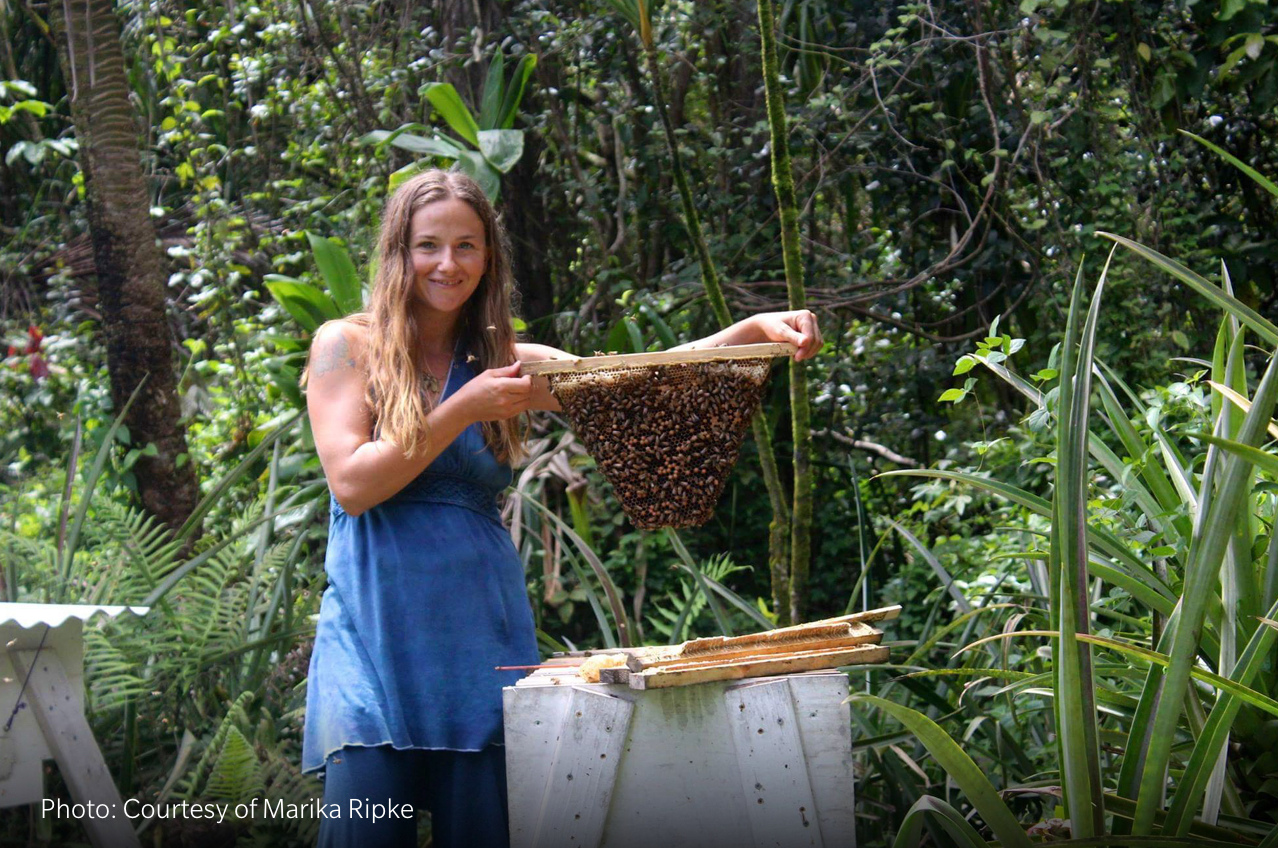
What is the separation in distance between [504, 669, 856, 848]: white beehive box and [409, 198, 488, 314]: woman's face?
2.50ft

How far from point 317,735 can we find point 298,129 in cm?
390

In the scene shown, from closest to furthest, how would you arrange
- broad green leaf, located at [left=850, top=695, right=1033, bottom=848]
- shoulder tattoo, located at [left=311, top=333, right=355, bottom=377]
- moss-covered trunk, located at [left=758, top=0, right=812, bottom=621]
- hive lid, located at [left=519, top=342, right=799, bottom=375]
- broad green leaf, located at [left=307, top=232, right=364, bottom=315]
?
Result: broad green leaf, located at [left=850, top=695, right=1033, bottom=848]
hive lid, located at [left=519, top=342, right=799, bottom=375]
shoulder tattoo, located at [left=311, top=333, right=355, bottom=377]
moss-covered trunk, located at [left=758, top=0, right=812, bottom=621]
broad green leaf, located at [left=307, top=232, right=364, bottom=315]

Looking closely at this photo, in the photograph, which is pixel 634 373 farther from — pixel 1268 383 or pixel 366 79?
pixel 366 79

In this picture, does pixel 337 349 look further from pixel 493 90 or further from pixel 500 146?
pixel 493 90

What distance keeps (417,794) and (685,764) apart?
1.87 feet

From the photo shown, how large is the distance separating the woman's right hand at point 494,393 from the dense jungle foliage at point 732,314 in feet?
2.19

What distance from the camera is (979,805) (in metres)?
1.46

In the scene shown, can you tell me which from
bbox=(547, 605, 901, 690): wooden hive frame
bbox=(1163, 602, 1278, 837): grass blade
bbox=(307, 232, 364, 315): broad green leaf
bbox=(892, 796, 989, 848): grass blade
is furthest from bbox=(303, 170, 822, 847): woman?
bbox=(307, 232, 364, 315): broad green leaf

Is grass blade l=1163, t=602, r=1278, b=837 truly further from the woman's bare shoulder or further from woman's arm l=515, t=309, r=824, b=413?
the woman's bare shoulder

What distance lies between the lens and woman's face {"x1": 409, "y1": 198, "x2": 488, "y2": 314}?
2025 mm

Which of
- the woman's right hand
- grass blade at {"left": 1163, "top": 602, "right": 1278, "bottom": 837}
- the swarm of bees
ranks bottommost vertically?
→ grass blade at {"left": 1163, "top": 602, "right": 1278, "bottom": 837}

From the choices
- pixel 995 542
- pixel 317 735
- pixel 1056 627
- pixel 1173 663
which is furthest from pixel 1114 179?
pixel 317 735

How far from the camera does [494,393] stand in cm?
179

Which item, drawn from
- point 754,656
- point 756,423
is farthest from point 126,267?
point 754,656
